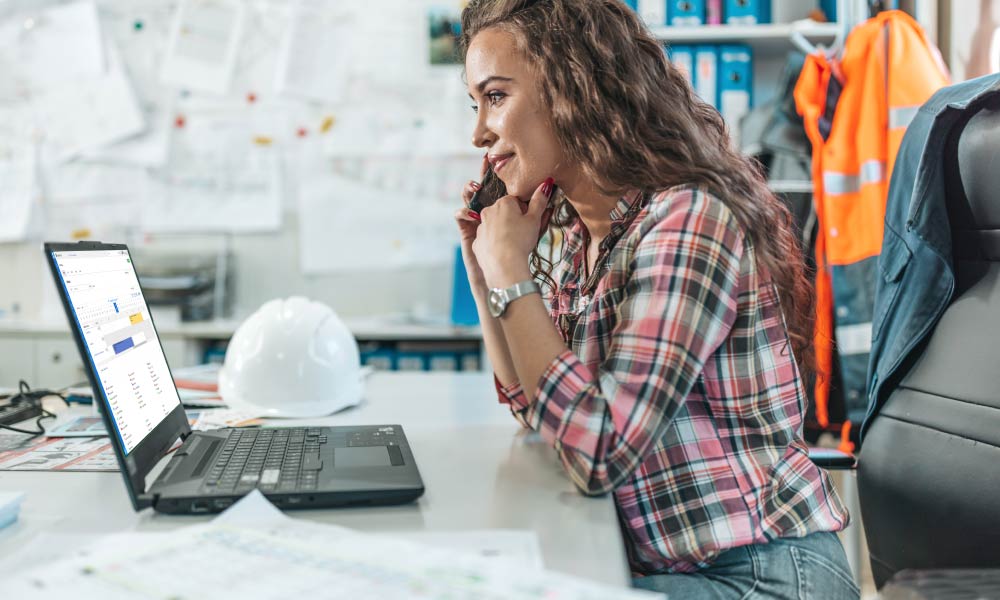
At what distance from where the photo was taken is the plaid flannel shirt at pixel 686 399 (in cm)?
80

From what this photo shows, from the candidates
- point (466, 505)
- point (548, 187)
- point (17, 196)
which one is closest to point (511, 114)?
point (548, 187)

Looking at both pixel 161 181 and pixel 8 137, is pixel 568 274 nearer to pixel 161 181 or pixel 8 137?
pixel 161 181

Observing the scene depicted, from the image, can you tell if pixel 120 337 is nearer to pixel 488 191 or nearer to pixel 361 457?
pixel 361 457

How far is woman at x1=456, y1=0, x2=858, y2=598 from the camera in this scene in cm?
81

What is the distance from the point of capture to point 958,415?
0.97 m

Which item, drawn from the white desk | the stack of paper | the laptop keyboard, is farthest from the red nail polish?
the stack of paper

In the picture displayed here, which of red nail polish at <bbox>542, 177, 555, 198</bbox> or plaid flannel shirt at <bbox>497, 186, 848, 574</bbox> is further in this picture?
red nail polish at <bbox>542, 177, 555, 198</bbox>

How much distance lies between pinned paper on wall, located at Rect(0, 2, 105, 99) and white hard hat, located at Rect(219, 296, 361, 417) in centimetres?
223

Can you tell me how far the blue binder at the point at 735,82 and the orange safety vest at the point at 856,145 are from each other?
291mm

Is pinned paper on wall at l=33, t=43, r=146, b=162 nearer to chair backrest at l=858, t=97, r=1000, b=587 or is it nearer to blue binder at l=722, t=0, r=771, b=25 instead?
blue binder at l=722, t=0, r=771, b=25

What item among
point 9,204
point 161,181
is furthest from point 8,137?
point 161,181

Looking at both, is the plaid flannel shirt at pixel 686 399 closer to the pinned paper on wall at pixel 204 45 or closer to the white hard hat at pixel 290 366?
the white hard hat at pixel 290 366

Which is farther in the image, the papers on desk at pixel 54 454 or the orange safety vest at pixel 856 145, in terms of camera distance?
the orange safety vest at pixel 856 145

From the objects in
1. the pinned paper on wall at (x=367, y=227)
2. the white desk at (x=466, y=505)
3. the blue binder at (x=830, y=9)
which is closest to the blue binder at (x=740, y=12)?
the blue binder at (x=830, y=9)
